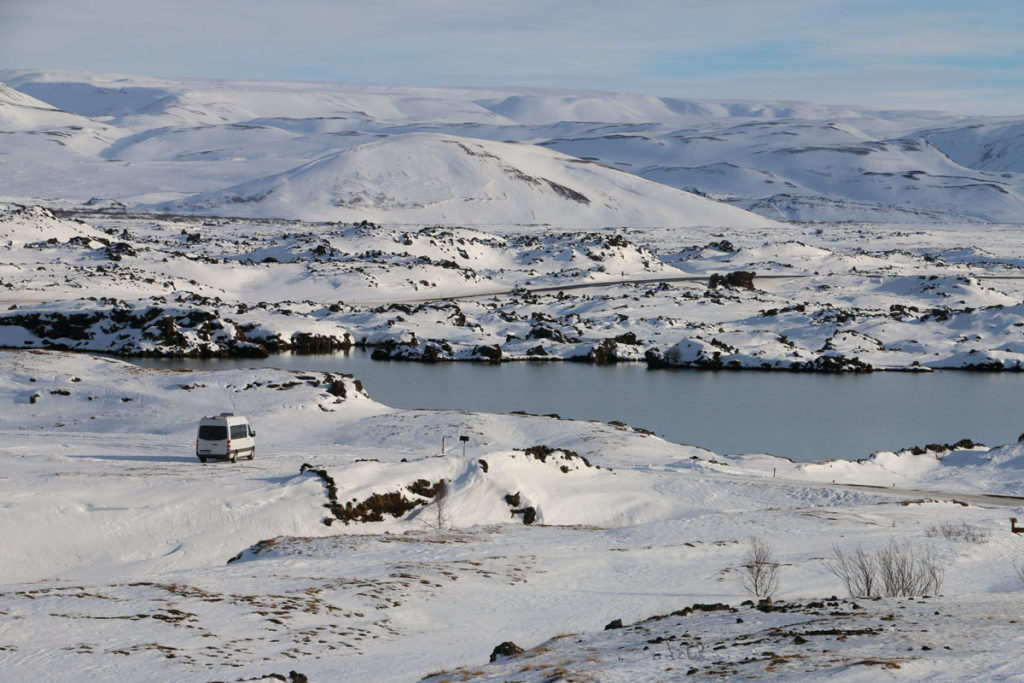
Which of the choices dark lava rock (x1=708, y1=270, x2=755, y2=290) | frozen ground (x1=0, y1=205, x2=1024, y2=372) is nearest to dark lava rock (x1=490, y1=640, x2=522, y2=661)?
frozen ground (x1=0, y1=205, x2=1024, y2=372)

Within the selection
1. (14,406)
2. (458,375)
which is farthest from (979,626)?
(458,375)

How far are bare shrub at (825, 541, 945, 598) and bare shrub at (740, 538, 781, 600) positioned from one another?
140cm

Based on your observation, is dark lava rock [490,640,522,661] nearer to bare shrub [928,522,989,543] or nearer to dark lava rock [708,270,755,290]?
bare shrub [928,522,989,543]

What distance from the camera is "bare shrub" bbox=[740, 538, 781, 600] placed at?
2347 centimetres

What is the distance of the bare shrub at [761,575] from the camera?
23470mm

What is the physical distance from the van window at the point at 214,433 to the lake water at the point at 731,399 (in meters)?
23.9

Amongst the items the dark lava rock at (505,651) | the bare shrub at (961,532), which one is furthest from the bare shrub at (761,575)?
the dark lava rock at (505,651)

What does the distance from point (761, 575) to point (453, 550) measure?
7311 millimetres

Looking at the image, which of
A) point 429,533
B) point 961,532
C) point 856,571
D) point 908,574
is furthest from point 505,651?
point 961,532

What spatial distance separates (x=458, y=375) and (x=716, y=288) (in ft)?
150

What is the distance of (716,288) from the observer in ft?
374

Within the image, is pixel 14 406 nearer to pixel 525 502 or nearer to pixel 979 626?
pixel 525 502

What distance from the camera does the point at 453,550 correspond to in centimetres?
2725

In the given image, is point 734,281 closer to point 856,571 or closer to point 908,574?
point 856,571
